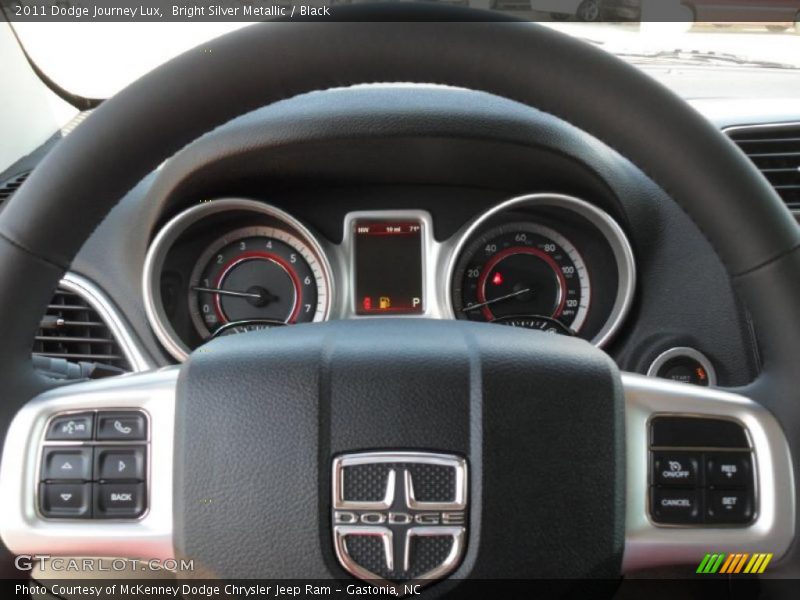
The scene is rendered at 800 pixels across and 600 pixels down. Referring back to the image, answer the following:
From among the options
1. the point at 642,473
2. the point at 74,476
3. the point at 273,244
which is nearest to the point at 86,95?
the point at 273,244

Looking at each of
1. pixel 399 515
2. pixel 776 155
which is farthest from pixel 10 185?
pixel 776 155

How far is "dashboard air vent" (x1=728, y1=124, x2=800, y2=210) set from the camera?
87.7 inches

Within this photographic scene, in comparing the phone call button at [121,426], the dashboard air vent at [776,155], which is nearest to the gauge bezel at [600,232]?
the dashboard air vent at [776,155]

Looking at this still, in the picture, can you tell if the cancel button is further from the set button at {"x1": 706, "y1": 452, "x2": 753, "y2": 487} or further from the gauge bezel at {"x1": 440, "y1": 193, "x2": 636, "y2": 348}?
the gauge bezel at {"x1": 440, "y1": 193, "x2": 636, "y2": 348}

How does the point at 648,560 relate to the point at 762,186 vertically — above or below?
below

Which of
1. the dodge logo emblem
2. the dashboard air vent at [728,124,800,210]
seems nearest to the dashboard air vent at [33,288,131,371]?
the dodge logo emblem

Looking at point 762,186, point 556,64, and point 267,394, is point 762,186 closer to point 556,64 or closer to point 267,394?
point 556,64

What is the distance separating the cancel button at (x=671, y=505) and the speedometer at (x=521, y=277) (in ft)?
3.43

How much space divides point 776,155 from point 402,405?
4.88 ft

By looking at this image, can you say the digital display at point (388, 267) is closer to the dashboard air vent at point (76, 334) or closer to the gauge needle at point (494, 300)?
the gauge needle at point (494, 300)

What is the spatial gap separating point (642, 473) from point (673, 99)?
1.46 feet

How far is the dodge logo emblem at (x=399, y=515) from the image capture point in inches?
42.6

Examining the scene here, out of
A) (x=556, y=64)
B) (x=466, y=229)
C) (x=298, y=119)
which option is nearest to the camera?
(x=556, y=64)

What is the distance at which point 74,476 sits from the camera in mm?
1172
